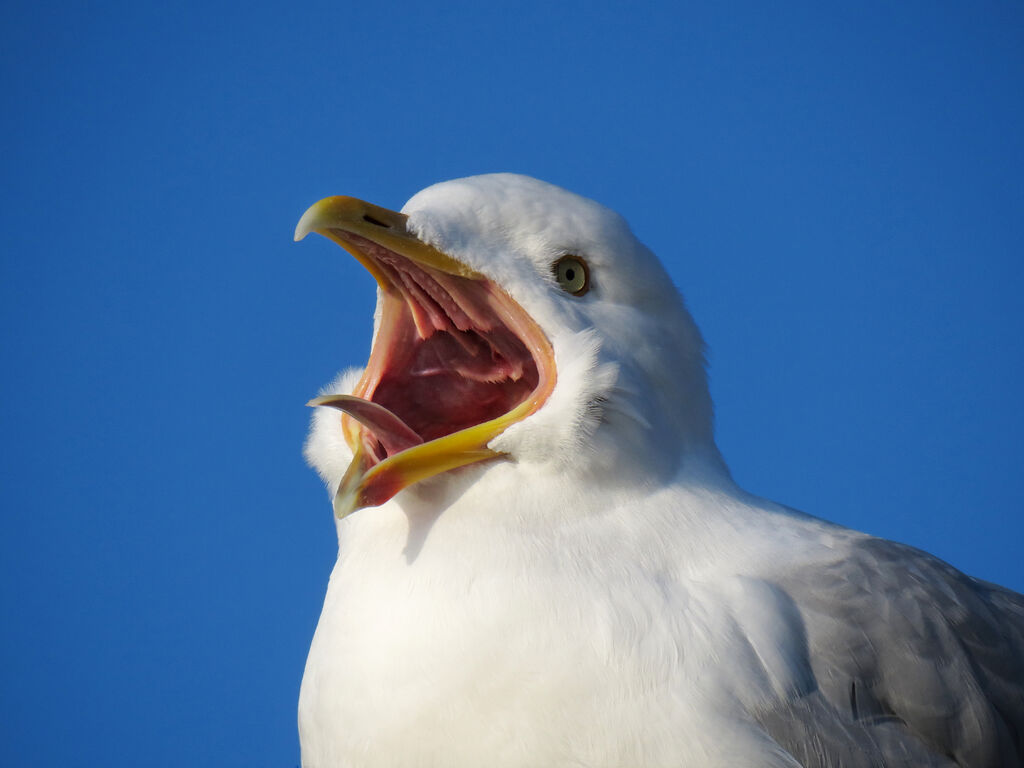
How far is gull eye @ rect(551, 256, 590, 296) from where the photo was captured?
2168mm

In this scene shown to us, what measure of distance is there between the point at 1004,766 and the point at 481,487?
1.14m

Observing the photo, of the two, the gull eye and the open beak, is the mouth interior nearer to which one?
the open beak

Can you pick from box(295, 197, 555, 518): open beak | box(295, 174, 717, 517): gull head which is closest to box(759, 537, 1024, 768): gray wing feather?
box(295, 174, 717, 517): gull head

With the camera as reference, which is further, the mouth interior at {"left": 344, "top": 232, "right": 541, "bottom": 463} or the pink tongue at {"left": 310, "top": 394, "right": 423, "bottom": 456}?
the mouth interior at {"left": 344, "top": 232, "right": 541, "bottom": 463}

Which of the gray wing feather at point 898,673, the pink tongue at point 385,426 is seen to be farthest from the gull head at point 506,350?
the gray wing feather at point 898,673

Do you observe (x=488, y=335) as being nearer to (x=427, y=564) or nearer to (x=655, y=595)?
(x=427, y=564)

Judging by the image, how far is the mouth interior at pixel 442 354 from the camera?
6.94 feet

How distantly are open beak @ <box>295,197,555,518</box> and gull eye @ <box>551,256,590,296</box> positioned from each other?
14cm

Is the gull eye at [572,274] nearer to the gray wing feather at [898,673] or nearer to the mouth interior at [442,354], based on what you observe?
the mouth interior at [442,354]

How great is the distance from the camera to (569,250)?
2180mm

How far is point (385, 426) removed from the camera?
201cm

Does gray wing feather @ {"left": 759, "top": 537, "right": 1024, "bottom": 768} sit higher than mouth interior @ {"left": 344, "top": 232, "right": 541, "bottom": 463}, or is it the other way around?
mouth interior @ {"left": 344, "top": 232, "right": 541, "bottom": 463}

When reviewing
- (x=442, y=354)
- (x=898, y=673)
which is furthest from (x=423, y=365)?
(x=898, y=673)

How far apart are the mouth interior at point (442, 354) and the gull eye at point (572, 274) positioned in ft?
0.45
